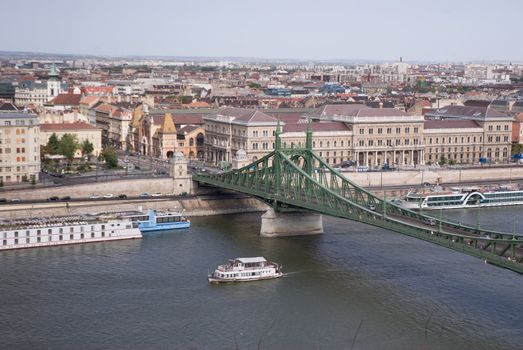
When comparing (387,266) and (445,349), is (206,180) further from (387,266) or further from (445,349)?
(445,349)

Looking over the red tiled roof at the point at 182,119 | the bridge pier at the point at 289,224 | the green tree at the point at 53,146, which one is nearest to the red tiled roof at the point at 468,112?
the red tiled roof at the point at 182,119

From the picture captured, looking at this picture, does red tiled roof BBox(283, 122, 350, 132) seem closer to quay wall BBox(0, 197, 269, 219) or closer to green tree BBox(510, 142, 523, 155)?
quay wall BBox(0, 197, 269, 219)

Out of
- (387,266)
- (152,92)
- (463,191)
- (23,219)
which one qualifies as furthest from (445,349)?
(152,92)

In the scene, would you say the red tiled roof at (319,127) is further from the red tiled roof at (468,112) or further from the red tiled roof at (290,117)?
the red tiled roof at (468,112)

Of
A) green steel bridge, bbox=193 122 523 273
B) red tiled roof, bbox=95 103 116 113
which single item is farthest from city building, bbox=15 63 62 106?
green steel bridge, bbox=193 122 523 273

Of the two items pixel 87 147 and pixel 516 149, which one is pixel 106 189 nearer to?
pixel 87 147

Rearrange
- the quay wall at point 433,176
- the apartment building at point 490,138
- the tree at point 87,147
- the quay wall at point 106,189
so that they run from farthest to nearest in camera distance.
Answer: the apartment building at point 490,138
the tree at point 87,147
the quay wall at point 433,176
the quay wall at point 106,189
